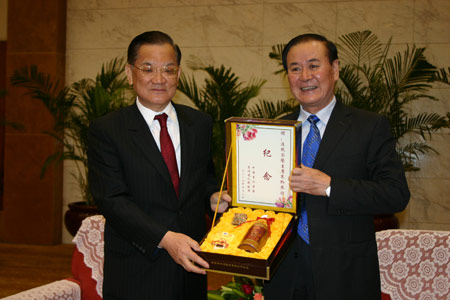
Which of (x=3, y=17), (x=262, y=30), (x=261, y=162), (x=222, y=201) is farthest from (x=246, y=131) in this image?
(x=3, y=17)

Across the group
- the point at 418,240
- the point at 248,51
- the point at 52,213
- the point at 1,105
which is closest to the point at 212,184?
the point at 418,240

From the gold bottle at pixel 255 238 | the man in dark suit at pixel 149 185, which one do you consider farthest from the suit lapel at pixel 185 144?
the gold bottle at pixel 255 238

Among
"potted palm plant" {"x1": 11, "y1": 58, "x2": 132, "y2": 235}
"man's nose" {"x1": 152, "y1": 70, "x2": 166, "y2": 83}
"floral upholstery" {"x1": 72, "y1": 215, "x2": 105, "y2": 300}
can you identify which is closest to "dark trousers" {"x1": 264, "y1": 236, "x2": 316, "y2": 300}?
"man's nose" {"x1": 152, "y1": 70, "x2": 166, "y2": 83}

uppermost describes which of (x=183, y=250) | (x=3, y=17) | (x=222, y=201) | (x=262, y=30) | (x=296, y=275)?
(x=3, y=17)

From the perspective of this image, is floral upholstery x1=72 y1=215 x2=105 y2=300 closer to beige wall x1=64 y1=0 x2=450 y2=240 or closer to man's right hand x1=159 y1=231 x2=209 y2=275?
man's right hand x1=159 y1=231 x2=209 y2=275

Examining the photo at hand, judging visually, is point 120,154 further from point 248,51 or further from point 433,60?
point 433,60

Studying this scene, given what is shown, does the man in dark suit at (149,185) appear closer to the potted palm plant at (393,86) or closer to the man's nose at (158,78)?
the man's nose at (158,78)

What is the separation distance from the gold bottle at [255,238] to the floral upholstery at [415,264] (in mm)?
1092

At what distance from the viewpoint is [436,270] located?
250cm

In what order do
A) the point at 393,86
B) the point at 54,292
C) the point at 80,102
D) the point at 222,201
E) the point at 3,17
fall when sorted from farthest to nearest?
the point at 3,17
the point at 80,102
the point at 393,86
the point at 54,292
the point at 222,201

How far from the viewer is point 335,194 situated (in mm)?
1756

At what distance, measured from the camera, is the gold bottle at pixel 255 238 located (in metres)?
1.68

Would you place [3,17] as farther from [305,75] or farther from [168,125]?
[305,75]

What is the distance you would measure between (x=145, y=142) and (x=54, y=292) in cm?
110
